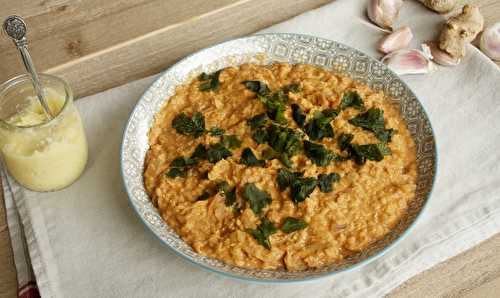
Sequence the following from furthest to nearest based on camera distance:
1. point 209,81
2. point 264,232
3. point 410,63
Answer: point 410,63, point 209,81, point 264,232

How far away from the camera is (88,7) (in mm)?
3814

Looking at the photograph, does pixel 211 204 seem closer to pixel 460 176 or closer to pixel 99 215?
pixel 99 215

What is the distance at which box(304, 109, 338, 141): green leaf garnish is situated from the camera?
2.68 meters

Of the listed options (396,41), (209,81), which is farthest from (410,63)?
(209,81)

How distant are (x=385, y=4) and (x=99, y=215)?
2.13m

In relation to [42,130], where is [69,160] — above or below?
below

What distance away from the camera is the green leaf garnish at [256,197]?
2.44m

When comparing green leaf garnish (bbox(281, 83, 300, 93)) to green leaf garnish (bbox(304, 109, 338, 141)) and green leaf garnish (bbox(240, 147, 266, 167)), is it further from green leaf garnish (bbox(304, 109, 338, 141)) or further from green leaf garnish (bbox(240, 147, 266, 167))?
green leaf garnish (bbox(240, 147, 266, 167))

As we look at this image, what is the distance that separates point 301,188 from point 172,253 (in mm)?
663

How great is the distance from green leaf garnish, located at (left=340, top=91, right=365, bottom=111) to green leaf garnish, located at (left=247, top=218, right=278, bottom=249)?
78cm

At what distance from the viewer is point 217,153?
2.61 metres

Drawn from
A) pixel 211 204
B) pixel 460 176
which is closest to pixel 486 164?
pixel 460 176

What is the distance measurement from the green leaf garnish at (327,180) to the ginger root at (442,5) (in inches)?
62.4

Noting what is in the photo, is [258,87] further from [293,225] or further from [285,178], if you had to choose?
[293,225]
